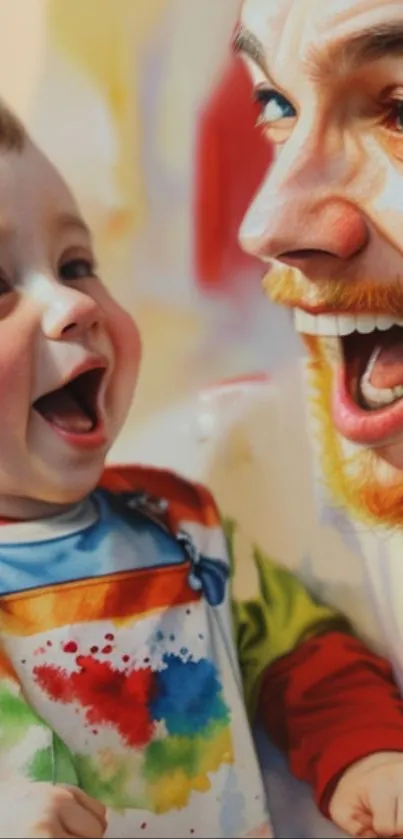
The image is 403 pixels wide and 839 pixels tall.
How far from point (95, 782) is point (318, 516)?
21 centimetres

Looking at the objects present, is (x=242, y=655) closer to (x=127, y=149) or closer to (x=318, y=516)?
(x=318, y=516)

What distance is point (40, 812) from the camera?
550mm

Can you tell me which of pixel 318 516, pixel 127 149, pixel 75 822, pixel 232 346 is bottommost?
pixel 75 822

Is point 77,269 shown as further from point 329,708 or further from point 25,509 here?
point 329,708

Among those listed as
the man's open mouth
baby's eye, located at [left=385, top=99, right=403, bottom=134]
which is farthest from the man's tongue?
baby's eye, located at [left=385, top=99, right=403, bottom=134]

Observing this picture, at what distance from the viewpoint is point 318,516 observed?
0.67m

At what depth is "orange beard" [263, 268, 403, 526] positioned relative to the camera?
636mm

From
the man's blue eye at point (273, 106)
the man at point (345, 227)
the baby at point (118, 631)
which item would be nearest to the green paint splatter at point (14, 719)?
the baby at point (118, 631)

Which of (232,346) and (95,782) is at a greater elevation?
(232,346)

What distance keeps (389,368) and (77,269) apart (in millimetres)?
206

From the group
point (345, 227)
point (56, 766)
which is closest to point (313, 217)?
point (345, 227)

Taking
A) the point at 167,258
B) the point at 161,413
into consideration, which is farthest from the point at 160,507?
the point at 167,258

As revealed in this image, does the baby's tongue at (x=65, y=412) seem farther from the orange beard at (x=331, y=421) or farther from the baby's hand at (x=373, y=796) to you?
the baby's hand at (x=373, y=796)

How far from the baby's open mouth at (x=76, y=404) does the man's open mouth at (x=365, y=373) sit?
0.46 feet
